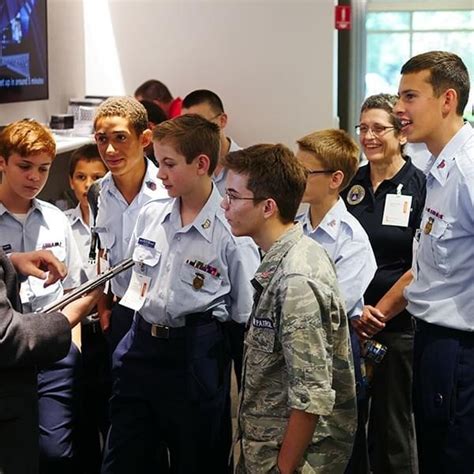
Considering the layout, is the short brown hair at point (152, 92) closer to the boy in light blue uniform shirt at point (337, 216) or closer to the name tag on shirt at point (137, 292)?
the boy in light blue uniform shirt at point (337, 216)

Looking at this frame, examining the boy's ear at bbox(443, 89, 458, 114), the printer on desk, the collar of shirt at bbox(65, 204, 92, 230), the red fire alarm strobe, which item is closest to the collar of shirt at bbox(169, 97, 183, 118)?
the printer on desk

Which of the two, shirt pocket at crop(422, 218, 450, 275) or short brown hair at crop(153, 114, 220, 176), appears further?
short brown hair at crop(153, 114, 220, 176)

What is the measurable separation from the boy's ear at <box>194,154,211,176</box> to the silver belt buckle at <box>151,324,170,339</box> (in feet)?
1.63

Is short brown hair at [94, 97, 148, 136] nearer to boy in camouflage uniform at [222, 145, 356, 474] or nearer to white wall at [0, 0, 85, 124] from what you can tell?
boy in camouflage uniform at [222, 145, 356, 474]

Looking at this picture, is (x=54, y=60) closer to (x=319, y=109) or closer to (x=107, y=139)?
(x=319, y=109)

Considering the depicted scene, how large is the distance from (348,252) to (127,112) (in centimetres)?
96

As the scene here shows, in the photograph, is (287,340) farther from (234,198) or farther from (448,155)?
(448,155)

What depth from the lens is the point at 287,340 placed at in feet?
6.32

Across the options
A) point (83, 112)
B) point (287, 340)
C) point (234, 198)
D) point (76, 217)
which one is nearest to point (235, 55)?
point (83, 112)

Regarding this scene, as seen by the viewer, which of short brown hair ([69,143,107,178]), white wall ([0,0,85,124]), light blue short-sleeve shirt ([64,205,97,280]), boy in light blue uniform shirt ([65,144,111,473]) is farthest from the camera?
white wall ([0,0,85,124])

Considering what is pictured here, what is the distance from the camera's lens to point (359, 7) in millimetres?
5566

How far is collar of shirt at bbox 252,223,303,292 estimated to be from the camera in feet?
6.64

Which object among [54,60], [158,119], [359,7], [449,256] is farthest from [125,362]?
[359,7]

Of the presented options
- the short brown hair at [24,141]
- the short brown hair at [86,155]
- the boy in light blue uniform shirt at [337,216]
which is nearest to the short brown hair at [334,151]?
the boy in light blue uniform shirt at [337,216]
